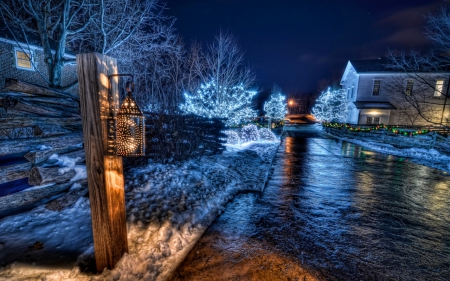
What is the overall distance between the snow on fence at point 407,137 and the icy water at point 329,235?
831 cm

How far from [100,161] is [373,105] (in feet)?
99.5

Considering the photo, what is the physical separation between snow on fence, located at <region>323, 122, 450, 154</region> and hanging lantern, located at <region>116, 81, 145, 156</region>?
1674 cm

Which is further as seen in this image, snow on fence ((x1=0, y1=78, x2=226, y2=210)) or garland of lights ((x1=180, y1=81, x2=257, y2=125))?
garland of lights ((x1=180, y1=81, x2=257, y2=125))

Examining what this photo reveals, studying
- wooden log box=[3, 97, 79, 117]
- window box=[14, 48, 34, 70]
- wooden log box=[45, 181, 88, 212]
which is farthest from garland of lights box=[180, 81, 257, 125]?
wooden log box=[45, 181, 88, 212]

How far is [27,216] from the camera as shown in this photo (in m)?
3.58

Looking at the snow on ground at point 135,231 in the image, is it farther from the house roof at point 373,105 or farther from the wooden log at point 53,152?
the house roof at point 373,105

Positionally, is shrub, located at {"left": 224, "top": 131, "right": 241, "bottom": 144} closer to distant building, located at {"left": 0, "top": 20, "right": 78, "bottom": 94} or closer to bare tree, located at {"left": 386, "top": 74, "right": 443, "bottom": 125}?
distant building, located at {"left": 0, "top": 20, "right": 78, "bottom": 94}

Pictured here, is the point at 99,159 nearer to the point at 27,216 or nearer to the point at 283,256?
the point at 27,216

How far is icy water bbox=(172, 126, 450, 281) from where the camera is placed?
298 cm

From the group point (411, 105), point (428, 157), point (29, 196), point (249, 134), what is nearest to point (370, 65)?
point (411, 105)

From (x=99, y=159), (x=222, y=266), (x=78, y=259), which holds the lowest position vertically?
(x=222, y=266)

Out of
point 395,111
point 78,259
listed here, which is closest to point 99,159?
point 78,259

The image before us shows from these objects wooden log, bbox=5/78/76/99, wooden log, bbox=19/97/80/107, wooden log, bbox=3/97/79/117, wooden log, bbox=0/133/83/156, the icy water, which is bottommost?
the icy water

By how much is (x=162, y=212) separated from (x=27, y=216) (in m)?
2.19
